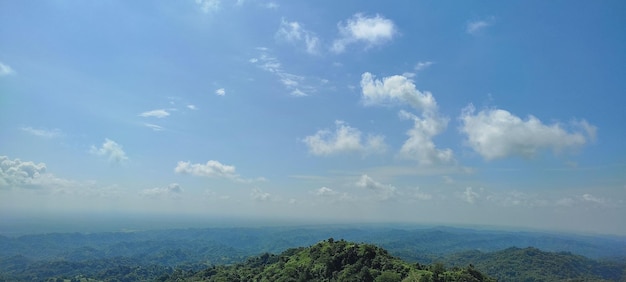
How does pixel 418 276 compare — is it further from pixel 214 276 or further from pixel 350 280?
pixel 214 276

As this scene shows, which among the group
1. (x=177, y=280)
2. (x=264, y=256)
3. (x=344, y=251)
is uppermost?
(x=344, y=251)

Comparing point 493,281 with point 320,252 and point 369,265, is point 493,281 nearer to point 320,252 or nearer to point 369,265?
point 369,265

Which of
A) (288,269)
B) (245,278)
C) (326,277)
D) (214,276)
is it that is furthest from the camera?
(214,276)

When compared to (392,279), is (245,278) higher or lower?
lower

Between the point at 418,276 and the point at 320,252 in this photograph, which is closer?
the point at 418,276

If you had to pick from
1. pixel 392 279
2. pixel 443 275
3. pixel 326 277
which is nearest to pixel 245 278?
pixel 326 277

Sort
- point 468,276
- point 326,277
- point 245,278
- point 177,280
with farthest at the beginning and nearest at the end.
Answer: point 177,280, point 245,278, point 326,277, point 468,276

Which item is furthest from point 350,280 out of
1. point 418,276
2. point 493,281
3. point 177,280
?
point 177,280
